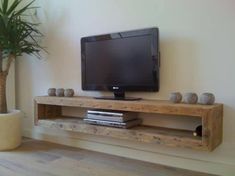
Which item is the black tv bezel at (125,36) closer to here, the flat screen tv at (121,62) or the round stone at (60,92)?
the flat screen tv at (121,62)

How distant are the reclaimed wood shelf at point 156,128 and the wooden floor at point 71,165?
0.28m

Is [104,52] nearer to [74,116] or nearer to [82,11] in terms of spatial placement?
[82,11]

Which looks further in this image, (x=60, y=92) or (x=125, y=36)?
(x=60, y=92)

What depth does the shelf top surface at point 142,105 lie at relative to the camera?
1946 millimetres

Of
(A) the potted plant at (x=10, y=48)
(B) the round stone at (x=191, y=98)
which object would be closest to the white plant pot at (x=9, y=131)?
(A) the potted plant at (x=10, y=48)

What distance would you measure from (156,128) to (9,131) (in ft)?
5.35

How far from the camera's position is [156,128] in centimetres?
237

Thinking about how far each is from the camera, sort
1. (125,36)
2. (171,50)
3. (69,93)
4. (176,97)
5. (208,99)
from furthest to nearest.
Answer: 1. (69,93)
2. (125,36)
3. (171,50)
4. (176,97)
5. (208,99)

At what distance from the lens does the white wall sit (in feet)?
6.93

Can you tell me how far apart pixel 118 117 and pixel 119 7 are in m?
1.11

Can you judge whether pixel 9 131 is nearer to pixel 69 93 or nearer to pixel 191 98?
pixel 69 93

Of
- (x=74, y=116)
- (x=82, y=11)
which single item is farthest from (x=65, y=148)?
(x=82, y=11)

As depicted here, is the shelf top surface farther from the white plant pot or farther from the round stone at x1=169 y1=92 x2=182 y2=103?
the white plant pot

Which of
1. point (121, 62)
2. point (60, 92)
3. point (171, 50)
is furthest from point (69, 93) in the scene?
point (171, 50)
